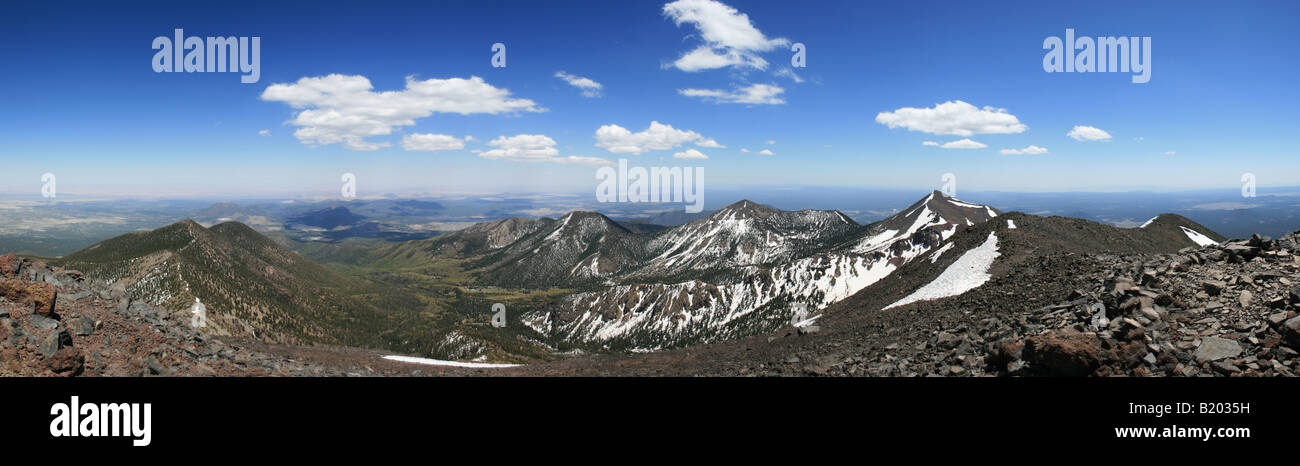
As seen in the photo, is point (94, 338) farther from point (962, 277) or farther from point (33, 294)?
point (962, 277)

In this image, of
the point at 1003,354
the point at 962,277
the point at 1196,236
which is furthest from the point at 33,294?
the point at 1196,236

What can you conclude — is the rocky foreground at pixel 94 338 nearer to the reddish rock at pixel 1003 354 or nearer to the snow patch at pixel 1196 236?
the reddish rock at pixel 1003 354

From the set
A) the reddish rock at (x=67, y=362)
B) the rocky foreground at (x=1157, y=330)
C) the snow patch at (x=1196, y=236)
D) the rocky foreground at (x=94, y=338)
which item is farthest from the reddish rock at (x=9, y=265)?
the snow patch at (x=1196, y=236)

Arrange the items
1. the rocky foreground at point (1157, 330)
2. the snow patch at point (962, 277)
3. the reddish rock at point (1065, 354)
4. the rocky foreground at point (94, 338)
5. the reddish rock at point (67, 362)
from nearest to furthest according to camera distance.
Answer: the rocky foreground at point (1157, 330)
the reddish rock at point (1065, 354)
the reddish rock at point (67, 362)
the rocky foreground at point (94, 338)
the snow patch at point (962, 277)

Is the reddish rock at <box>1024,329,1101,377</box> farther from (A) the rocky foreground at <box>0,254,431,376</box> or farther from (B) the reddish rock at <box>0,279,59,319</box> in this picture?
(B) the reddish rock at <box>0,279,59,319</box>
